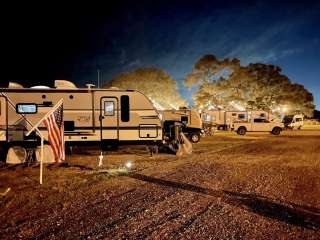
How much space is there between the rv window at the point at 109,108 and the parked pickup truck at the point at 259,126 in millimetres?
19195

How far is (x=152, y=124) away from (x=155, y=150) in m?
1.32

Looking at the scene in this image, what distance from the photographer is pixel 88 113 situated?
1365 centimetres

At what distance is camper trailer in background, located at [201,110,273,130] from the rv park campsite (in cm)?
1821

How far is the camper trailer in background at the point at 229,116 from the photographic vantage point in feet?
99.9

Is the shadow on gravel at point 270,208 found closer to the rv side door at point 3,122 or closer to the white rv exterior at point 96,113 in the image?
the white rv exterior at point 96,113

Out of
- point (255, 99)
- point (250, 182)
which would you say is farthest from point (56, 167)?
point (255, 99)

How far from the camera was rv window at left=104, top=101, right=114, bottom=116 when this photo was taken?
1371 cm

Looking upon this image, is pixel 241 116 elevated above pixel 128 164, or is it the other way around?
pixel 241 116

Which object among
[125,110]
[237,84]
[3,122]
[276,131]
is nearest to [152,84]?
[237,84]

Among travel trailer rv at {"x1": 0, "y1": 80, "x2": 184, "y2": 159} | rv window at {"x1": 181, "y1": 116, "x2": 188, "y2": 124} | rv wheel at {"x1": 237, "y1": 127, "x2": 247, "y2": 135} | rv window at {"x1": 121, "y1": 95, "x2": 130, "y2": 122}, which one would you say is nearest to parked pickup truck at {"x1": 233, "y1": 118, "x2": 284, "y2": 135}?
rv wheel at {"x1": 237, "y1": 127, "x2": 247, "y2": 135}

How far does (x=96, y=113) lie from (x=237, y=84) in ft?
116

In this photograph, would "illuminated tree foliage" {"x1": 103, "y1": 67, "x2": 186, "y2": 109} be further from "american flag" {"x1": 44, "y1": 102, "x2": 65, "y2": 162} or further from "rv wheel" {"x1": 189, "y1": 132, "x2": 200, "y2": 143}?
"american flag" {"x1": 44, "y1": 102, "x2": 65, "y2": 162}

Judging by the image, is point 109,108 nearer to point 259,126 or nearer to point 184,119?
point 184,119

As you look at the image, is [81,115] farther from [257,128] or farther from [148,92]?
[148,92]
